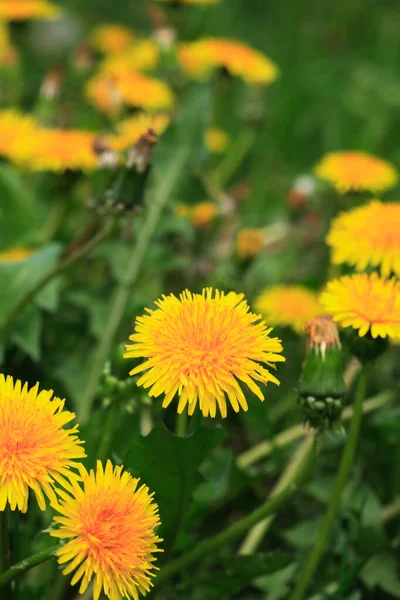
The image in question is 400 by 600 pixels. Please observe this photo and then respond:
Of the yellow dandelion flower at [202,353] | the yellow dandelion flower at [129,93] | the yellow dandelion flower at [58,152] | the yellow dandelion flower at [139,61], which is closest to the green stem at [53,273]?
the yellow dandelion flower at [58,152]

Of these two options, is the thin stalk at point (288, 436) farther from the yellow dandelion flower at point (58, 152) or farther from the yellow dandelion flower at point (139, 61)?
the yellow dandelion flower at point (139, 61)

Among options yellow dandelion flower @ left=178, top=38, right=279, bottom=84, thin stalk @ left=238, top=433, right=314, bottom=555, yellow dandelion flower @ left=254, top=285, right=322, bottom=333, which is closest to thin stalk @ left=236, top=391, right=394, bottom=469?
thin stalk @ left=238, top=433, right=314, bottom=555

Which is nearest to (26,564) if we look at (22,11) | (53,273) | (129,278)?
(53,273)

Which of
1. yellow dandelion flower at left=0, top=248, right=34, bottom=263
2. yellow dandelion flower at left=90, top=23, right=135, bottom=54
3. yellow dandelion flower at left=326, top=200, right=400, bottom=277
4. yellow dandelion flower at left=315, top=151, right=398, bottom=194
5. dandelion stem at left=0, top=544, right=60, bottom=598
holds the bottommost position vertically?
dandelion stem at left=0, top=544, right=60, bottom=598

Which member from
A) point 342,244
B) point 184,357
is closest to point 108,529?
point 184,357

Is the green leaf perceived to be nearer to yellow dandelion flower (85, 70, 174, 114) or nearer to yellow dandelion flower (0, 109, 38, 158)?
yellow dandelion flower (0, 109, 38, 158)
